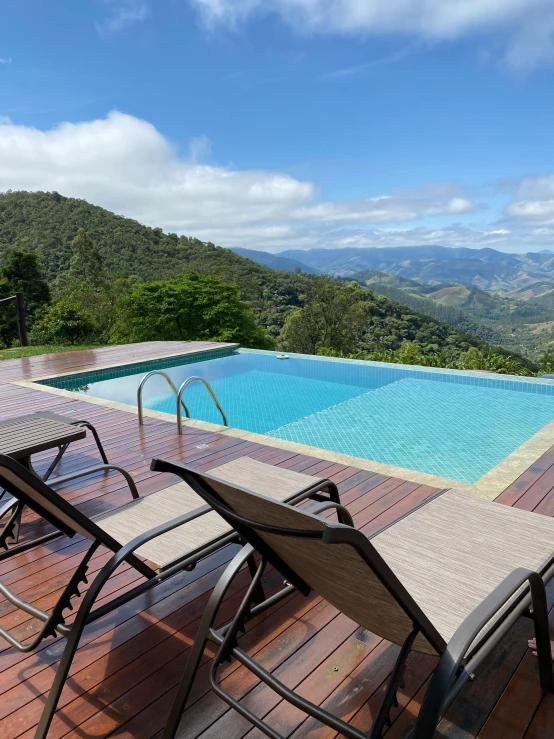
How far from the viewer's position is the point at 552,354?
914cm

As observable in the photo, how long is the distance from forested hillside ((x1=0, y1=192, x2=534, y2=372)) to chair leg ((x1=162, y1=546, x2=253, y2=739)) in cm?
828

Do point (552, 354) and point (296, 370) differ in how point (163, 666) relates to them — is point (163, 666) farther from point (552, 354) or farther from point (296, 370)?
point (552, 354)

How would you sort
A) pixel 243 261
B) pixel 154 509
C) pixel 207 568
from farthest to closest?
pixel 243 261 → pixel 207 568 → pixel 154 509

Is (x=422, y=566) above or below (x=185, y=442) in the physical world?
above

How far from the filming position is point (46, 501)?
5.31 feet

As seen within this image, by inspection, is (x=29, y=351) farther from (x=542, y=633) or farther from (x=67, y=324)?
(x=542, y=633)

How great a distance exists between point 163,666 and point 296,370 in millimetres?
7352

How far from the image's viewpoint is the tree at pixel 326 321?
18781 mm

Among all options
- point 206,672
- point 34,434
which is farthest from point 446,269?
point 206,672

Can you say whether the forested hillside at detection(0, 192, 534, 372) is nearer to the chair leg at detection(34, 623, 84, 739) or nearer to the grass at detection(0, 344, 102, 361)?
the grass at detection(0, 344, 102, 361)

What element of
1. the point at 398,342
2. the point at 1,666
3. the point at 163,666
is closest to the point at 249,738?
the point at 163,666

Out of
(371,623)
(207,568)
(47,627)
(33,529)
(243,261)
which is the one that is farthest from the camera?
(243,261)

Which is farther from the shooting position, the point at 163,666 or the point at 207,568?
the point at 207,568

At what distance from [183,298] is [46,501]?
13975 millimetres
